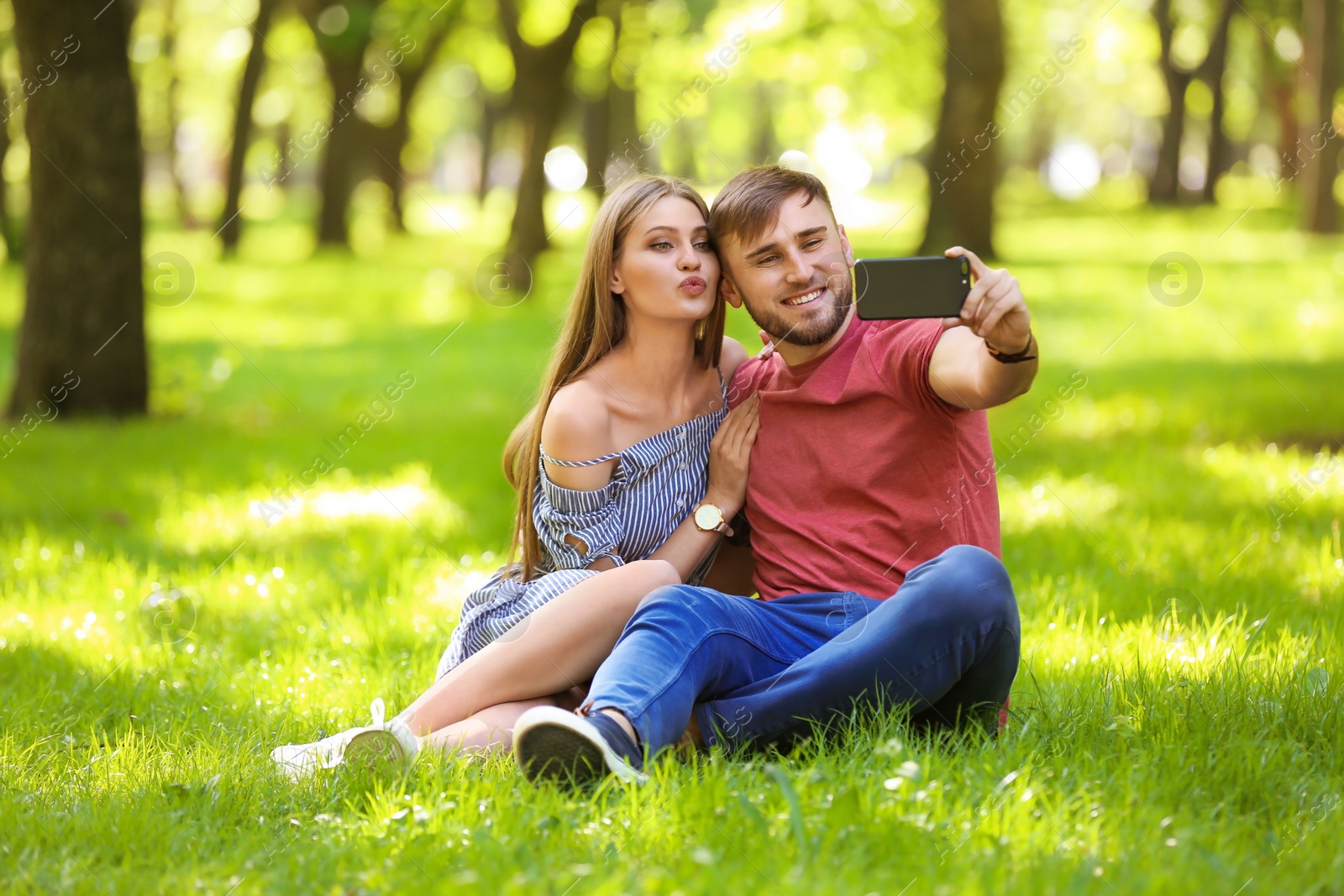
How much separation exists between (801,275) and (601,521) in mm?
884

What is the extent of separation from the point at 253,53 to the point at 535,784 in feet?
71.4

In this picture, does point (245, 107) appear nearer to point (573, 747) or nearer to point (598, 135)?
point (598, 135)

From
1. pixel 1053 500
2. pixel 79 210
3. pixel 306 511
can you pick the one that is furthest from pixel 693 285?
pixel 79 210

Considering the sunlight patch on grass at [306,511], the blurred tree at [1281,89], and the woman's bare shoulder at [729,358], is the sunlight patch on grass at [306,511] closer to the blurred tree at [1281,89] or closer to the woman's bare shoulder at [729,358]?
the woman's bare shoulder at [729,358]

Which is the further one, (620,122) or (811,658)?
(620,122)

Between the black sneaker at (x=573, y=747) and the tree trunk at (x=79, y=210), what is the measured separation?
22.4 feet

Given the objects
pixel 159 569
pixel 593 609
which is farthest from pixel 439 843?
pixel 159 569

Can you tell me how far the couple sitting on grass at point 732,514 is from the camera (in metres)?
2.88

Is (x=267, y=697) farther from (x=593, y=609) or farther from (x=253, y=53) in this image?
(x=253, y=53)

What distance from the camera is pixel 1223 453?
264 inches

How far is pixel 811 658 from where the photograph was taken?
9.89 feet

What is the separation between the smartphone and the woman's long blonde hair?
2.39 feet

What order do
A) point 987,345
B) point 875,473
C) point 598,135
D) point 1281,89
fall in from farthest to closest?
point 1281,89 → point 598,135 → point 875,473 → point 987,345

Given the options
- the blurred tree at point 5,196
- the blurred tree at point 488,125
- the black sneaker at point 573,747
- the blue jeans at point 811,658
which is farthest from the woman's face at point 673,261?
the blurred tree at point 488,125
